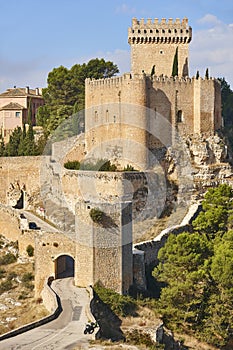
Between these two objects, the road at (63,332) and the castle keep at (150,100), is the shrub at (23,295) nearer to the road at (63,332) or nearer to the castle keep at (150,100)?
the road at (63,332)

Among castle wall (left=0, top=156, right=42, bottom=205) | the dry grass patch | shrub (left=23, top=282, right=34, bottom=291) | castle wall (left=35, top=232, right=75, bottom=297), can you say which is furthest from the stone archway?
castle wall (left=0, top=156, right=42, bottom=205)

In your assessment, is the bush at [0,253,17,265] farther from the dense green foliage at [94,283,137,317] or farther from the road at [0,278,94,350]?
the dense green foliage at [94,283,137,317]

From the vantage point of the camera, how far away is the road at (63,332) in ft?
51.1

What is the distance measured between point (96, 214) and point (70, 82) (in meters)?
→ 25.1

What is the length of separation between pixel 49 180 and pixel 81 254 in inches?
500

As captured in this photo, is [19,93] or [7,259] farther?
[19,93]

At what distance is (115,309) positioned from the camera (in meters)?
19.8

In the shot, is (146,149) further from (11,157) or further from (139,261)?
(139,261)

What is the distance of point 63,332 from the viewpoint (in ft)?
54.5

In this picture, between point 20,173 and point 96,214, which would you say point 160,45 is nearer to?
point 20,173

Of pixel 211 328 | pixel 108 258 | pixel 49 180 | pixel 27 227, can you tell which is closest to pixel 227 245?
pixel 211 328

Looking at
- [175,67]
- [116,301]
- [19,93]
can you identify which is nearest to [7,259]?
[116,301]

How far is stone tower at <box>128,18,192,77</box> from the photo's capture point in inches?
1460

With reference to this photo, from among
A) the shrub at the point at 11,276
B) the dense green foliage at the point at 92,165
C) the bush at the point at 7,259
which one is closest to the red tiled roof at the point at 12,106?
the dense green foliage at the point at 92,165
